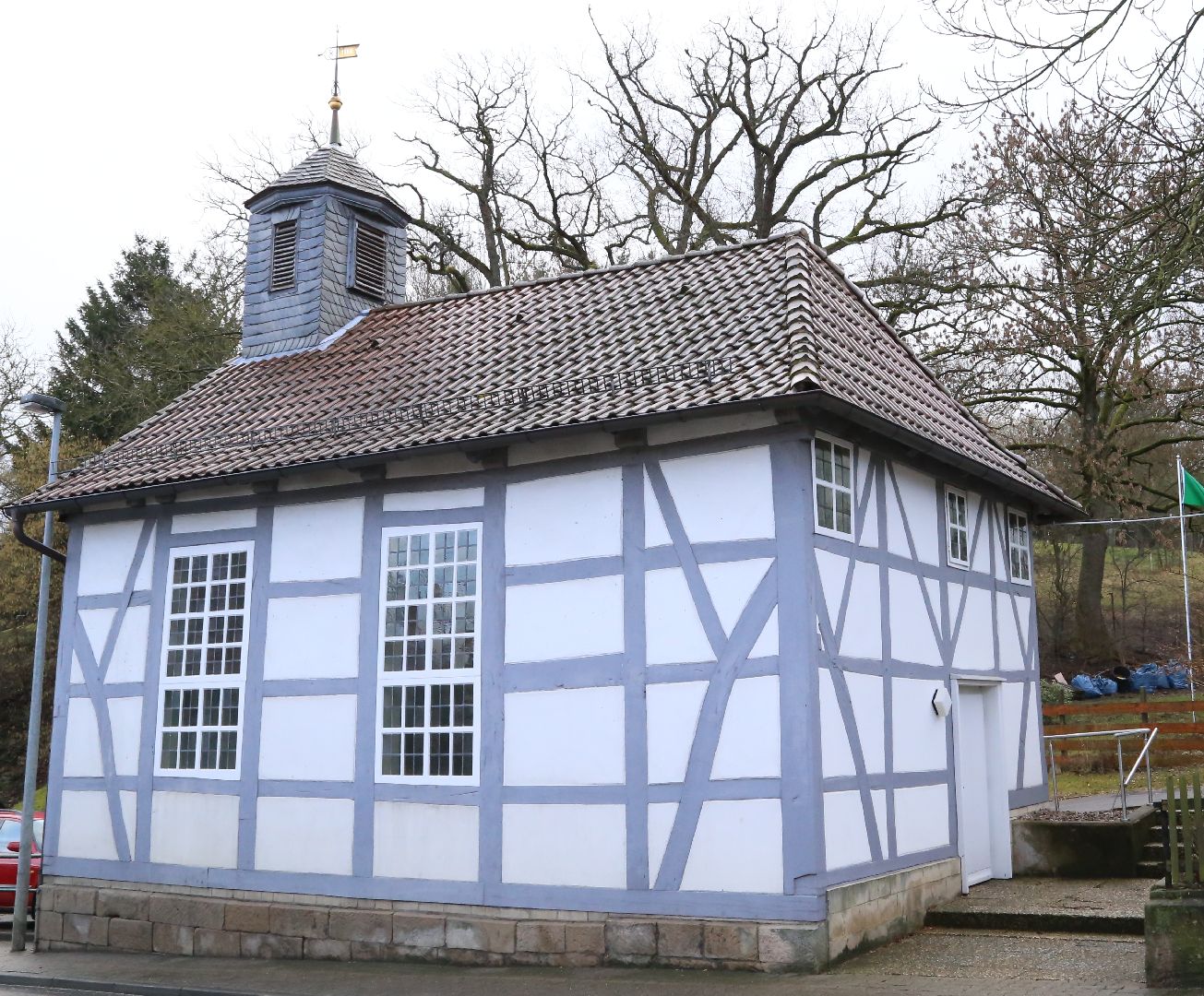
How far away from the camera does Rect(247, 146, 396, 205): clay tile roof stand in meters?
18.5

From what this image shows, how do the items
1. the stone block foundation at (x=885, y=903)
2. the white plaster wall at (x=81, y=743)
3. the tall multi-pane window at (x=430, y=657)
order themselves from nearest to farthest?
the stone block foundation at (x=885, y=903) → the tall multi-pane window at (x=430, y=657) → the white plaster wall at (x=81, y=743)

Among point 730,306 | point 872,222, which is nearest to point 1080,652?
point 872,222

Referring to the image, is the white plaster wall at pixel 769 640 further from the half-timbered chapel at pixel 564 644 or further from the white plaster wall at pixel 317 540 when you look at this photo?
the white plaster wall at pixel 317 540

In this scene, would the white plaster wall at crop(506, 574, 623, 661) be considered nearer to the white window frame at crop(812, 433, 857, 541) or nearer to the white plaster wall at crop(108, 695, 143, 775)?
the white window frame at crop(812, 433, 857, 541)

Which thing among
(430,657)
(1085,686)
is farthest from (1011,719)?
(1085,686)

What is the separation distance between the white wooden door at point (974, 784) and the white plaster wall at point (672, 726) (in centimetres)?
374

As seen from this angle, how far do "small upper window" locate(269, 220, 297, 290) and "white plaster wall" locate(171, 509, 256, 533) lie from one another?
16.1 feet

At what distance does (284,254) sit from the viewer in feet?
61.3

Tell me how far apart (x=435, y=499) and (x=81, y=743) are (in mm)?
5447

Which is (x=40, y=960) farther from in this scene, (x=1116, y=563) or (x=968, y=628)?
(x=1116, y=563)

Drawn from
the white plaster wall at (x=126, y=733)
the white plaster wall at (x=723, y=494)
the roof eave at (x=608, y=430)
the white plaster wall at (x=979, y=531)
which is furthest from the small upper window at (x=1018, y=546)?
the white plaster wall at (x=126, y=733)

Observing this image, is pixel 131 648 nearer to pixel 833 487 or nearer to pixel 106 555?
pixel 106 555

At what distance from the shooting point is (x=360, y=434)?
43.8 feet

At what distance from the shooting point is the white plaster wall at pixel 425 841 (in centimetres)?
1199
